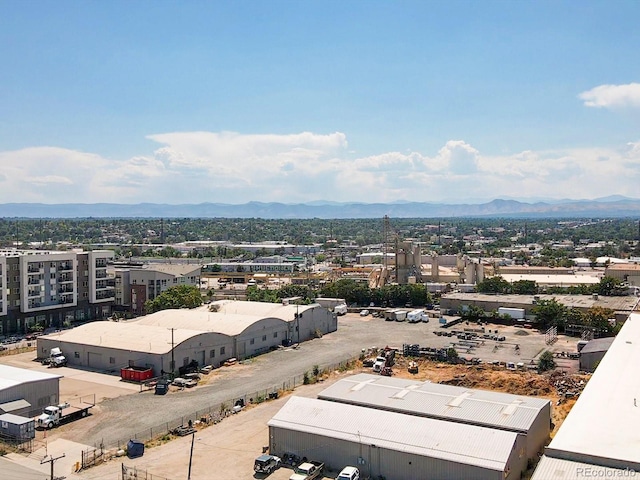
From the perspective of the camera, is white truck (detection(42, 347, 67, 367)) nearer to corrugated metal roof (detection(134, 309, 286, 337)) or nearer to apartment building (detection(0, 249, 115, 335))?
corrugated metal roof (detection(134, 309, 286, 337))

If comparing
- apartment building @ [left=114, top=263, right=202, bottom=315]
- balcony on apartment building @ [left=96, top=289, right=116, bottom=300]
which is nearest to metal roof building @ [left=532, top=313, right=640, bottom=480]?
apartment building @ [left=114, top=263, right=202, bottom=315]

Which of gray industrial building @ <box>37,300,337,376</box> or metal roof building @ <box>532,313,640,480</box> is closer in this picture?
metal roof building @ <box>532,313,640,480</box>

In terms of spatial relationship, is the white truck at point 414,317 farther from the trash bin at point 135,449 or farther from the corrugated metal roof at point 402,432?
the trash bin at point 135,449

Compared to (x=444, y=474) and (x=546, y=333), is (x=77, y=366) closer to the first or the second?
(x=444, y=474)

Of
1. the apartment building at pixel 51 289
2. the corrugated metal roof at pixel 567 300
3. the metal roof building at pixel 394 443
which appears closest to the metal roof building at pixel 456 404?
the metal roof building at pixel 394 443

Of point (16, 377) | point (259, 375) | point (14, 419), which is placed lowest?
point (259, 375)

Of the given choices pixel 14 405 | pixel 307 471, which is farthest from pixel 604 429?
pixel 14 405

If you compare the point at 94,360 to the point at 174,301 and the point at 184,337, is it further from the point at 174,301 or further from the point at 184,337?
the point at 174,301
